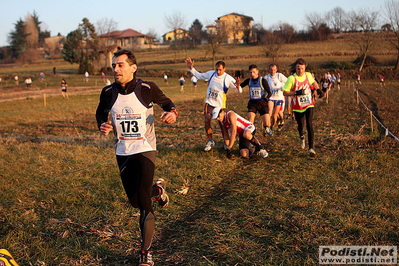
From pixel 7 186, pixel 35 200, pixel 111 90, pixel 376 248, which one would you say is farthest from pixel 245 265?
pixel 7 186

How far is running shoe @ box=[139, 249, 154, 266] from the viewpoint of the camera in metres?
3.80

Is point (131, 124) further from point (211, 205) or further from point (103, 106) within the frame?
point (211, 205)

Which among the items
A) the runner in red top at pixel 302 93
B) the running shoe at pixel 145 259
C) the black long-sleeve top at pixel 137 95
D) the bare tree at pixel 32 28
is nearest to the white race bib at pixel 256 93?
the runner in red top at pixel 302 93

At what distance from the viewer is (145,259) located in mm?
3811

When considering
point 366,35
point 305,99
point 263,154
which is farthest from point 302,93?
point 366,35

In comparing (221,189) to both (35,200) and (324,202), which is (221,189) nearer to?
(324,202)

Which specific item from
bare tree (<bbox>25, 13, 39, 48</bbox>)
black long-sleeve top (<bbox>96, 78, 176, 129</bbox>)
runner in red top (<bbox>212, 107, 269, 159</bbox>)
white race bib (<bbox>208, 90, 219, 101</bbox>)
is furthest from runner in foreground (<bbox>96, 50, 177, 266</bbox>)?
bare tree (<bbox>25, 13, 39, 48</bbox>)

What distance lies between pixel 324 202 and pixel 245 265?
2.18 m

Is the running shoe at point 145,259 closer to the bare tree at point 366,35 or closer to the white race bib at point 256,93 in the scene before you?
the white race bib at point 256,93

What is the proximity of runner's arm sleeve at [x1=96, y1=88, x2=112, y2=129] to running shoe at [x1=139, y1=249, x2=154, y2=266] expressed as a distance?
5.51 feet

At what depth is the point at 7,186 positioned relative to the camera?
689 cm

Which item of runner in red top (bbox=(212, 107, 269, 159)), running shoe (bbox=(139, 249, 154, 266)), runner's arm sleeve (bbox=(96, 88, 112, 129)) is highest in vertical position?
runner's arm sleeve (bbox=(96, 88, 112, 129))

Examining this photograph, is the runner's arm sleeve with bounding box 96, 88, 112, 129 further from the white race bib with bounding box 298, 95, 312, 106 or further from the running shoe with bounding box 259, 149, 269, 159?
the white race bib with bounding box 298, 95, 312, 106

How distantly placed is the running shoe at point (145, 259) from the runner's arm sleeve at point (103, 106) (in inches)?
66.1
